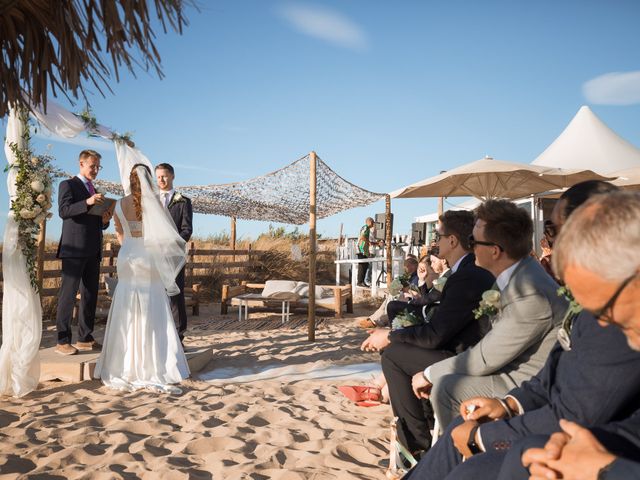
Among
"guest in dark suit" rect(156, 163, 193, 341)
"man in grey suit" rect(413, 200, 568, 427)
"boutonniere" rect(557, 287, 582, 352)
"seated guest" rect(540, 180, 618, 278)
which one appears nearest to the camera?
"boutonniere" rect(557, 287, 582, 352)

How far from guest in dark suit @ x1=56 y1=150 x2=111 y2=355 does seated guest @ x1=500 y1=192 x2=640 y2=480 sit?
4575mm

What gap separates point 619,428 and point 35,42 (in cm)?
299

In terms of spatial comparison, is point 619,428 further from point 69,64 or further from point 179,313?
point 179,313

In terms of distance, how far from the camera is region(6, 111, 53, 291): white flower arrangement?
4.23 meters

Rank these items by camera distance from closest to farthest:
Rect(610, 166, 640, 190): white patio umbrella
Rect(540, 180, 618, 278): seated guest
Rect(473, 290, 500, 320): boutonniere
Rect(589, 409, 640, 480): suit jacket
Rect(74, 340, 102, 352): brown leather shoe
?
1. Rect(589, 409, 640, 480): suit jacket
2. Rect(540, 180, 618, 278): seated guest
3. Rect(473, 290, 500, 320): boutonniere
4. Rect(74, 340, 102, 352): brown leather shoe
5. Rect(610, 166, 640, 190): white patio umbrella

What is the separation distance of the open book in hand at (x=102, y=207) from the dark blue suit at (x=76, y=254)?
55 millimetres

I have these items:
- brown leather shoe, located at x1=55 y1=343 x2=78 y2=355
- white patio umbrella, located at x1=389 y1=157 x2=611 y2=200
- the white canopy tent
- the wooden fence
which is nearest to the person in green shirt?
the wooden fence

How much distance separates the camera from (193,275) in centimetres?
1260

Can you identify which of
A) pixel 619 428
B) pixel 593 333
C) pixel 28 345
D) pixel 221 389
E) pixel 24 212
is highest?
pixel 24 212

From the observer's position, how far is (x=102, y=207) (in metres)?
5.03

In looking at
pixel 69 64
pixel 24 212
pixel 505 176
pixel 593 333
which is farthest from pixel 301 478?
pixel 505 176

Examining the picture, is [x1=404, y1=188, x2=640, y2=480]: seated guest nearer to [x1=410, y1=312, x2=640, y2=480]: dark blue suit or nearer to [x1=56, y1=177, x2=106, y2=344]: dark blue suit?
[x1=410, y1=312, x2=640, y2=480]: dark blue suit

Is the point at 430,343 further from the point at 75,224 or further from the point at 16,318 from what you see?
the point at 75,224

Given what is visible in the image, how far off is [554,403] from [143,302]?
148 inches
